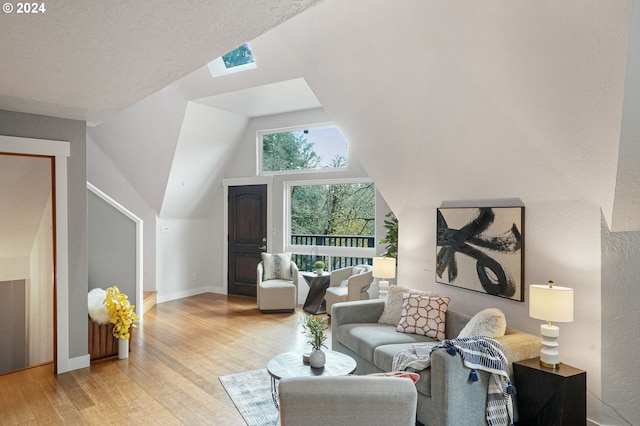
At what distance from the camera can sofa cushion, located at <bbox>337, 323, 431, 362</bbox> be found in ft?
11.3

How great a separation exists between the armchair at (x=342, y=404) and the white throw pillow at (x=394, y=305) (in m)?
2.17

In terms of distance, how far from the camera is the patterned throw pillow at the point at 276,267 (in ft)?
21.5

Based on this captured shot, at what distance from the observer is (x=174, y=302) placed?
696 cm

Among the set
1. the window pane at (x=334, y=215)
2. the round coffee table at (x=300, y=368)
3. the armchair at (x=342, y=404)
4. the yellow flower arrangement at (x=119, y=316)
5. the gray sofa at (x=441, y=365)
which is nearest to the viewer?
the armchair at (x=342, y=404)

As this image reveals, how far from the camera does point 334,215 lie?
673 cm

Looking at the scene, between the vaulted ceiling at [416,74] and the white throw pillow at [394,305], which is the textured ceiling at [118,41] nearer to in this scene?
the vaulted ceiling at [416,74]

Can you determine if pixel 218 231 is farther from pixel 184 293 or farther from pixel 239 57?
pixel 239 57

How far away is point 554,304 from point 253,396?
2.33 m

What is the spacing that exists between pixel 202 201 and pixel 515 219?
5.63m

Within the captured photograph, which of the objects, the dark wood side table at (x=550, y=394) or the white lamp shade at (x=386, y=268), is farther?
the white lamp shade at (x=386, y=268)

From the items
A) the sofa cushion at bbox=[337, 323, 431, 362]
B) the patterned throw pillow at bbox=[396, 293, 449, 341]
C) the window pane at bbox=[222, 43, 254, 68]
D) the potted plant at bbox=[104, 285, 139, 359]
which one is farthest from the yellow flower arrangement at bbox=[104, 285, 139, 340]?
the window pane at bbox=[222, 43, 254, 68]

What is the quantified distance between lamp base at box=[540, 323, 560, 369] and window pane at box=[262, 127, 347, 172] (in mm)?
4216

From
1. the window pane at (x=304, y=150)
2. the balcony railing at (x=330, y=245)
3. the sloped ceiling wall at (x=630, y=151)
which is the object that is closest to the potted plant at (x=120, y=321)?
the balcony railing at (x=330, y=245)

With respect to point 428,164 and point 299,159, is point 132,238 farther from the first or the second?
point 428,164
